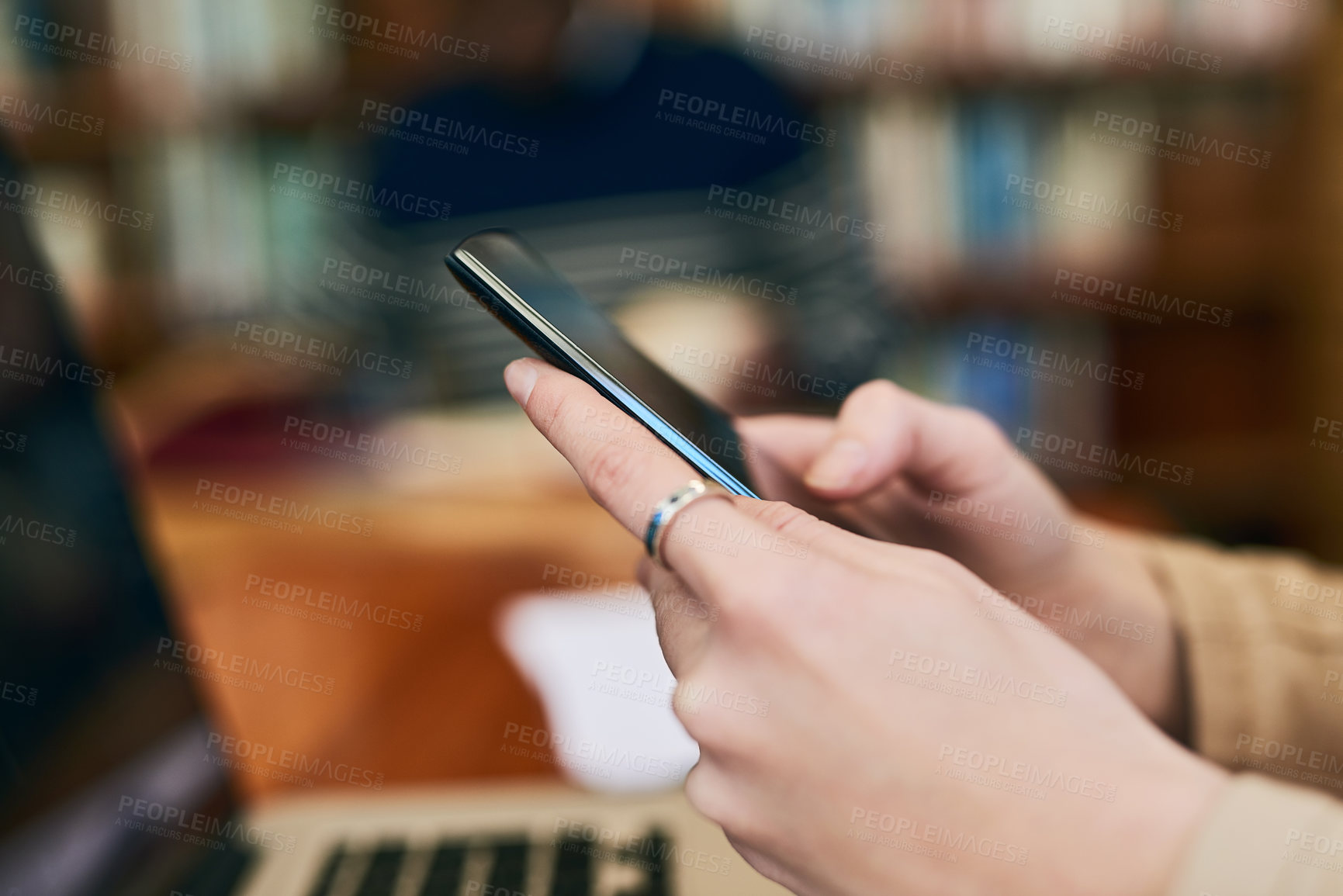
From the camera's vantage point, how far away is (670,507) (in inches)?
10.7

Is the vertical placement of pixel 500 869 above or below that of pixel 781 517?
below

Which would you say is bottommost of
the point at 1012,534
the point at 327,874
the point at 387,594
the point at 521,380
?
the point at 387,594

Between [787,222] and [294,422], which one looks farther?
[787,222]

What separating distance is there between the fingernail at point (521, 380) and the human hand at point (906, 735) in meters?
0.07

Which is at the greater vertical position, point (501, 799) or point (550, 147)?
point (550, 147)

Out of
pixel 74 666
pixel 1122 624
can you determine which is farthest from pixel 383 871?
pixel 1122 624

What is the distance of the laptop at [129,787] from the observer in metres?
0.31

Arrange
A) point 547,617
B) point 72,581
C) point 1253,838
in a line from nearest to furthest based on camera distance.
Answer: point 1253,838 < point 72,581 < point 547,617

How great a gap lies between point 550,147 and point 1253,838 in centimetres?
172

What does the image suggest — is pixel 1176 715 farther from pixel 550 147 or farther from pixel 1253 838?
pixel 550 147

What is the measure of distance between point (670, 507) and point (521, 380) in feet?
0.23

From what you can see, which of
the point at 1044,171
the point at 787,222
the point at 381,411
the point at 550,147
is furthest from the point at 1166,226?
the point at 381,411

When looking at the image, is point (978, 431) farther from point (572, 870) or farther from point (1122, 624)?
point (572, 870)

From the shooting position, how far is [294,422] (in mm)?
1490
